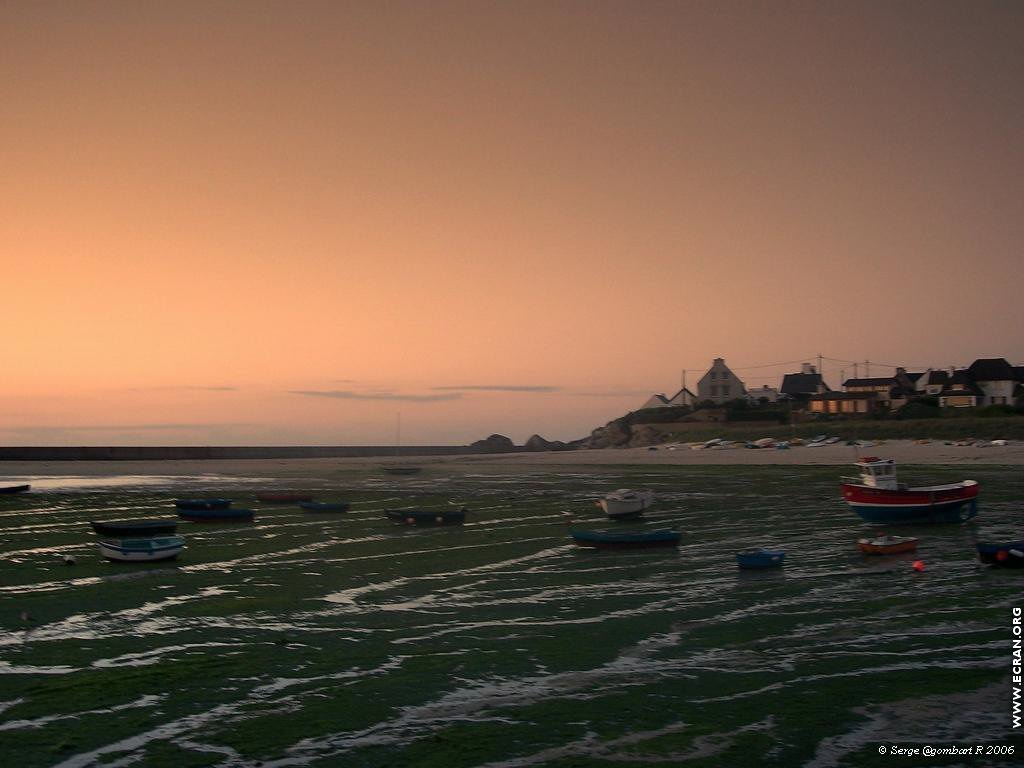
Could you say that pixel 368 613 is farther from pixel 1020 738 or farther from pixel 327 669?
pixel 1020 738

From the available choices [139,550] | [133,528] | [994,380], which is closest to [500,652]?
[139,550]

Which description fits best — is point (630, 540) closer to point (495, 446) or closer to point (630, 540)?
point (630, 540)

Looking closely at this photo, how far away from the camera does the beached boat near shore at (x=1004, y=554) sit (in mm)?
31266

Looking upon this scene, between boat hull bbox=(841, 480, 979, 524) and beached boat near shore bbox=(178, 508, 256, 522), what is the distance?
1281 inches

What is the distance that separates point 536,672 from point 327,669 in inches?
185

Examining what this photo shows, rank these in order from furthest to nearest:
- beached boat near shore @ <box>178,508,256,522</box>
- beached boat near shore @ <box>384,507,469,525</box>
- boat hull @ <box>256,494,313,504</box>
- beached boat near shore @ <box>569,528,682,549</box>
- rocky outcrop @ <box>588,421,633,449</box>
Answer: rocky outcrop @ <box>588,421,633,449</box> → boat hull @ <box>256,494,313,504</box> → beached boat near shore @ <box>178,508,256,522</box> → beached boat near shore @ <box>384,507,469,525</box> → beached boat near shore @ <box>569,528,682,549</box>

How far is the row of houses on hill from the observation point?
142250mm

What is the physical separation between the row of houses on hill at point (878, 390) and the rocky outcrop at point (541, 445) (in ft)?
85.5

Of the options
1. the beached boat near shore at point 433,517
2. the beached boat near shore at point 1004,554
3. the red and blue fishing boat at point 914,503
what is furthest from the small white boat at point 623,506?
the beached boat near shore at point 1004,554

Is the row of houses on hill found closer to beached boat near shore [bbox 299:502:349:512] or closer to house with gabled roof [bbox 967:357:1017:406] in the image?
house with gabled roof [bbox 967:357:1017:406]

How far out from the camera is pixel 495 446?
19650 centimetres

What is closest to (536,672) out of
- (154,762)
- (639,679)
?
(639,679)

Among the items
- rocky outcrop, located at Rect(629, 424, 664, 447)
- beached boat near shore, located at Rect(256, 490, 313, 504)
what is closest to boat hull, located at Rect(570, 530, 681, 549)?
beached boat near shore, located at Rect(256, 490, 313, 504)

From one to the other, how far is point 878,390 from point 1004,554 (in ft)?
425
